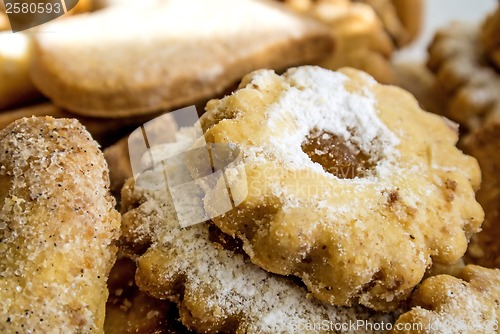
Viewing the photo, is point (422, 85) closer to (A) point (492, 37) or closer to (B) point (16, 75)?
(A) point (492, 37)

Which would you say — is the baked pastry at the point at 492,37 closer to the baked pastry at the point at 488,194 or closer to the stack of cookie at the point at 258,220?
the baked pastry at the point at 488,194

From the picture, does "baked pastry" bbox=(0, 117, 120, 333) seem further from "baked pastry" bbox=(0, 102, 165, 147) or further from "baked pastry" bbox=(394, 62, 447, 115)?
"baked pastry" bbox=(394, 62, 447, 115)

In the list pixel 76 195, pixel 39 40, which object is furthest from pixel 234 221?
pixel 39 40

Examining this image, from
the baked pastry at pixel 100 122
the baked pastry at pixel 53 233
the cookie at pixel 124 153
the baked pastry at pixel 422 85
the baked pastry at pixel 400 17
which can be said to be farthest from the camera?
the baked pastry at pixel 400 17

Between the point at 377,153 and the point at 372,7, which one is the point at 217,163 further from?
the point at 372,7

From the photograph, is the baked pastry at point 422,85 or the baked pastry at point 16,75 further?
the baked pastry at point 422,85

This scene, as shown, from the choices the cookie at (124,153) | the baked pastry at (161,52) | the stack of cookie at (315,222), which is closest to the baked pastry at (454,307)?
the stack of cookie at (315,222)
